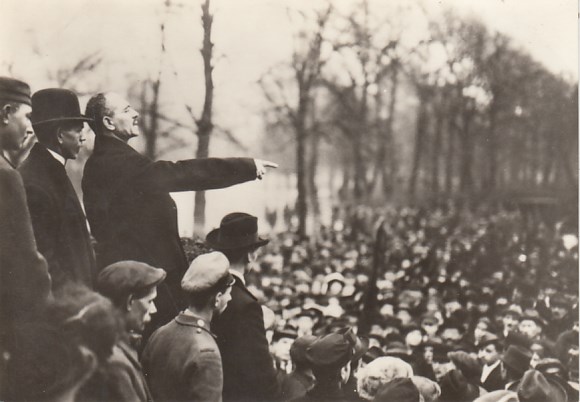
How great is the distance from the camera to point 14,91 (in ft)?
16.3

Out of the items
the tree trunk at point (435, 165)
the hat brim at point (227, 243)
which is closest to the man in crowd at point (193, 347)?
the hat brim at point (227, 243)

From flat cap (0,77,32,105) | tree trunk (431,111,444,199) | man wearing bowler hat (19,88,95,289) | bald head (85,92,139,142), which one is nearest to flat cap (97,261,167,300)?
man wearing bowler hat (19,88,95,289)

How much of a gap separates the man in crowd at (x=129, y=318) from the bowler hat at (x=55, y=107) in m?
1.07

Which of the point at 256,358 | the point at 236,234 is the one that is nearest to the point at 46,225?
the point at 236,234

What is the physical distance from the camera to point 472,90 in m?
5.48

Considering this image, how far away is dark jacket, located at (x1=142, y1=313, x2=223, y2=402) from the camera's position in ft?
14.7

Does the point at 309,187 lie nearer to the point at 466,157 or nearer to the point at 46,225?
the point at 466,157

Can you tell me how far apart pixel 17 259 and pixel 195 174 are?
1234 mm

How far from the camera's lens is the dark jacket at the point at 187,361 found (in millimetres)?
4477

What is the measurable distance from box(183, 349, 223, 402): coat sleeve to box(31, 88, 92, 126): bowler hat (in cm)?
172

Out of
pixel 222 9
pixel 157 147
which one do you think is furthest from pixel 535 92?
pixel 157 147

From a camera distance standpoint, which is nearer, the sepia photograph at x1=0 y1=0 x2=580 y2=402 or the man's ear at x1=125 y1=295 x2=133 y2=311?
the man's ear at x1=125 y1=295 x2=133 y2=311

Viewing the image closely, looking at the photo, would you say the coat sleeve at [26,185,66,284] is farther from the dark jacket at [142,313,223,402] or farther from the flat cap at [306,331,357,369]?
the flat cap at [306,331,357,369]

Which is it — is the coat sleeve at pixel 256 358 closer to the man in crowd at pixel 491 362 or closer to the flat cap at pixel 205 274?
the flat cap at pixel 205 274
